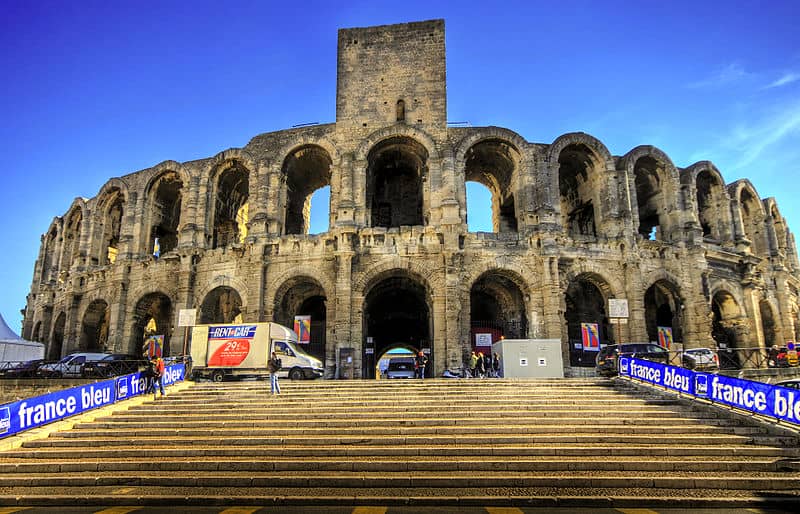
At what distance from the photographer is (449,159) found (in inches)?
998

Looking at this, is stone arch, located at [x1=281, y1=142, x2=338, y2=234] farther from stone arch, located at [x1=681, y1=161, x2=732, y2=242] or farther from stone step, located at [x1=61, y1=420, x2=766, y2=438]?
stone arch, located at [x1=681, y1=161, x2=732, y2=242]

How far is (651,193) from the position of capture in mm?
28453

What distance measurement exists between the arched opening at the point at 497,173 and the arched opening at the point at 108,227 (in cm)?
2049

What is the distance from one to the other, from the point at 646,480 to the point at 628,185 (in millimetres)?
20135

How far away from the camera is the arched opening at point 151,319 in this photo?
2734 cm

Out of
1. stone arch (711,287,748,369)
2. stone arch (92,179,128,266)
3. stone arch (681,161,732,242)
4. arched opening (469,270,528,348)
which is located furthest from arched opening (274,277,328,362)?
stone arch (681,161,732,242)

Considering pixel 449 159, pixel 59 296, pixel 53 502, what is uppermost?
pixel 449 159

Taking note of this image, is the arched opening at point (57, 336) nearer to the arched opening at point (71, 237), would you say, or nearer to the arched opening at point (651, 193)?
the arched opening at point (71, 237)

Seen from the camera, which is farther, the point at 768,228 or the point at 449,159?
the point at 768,228

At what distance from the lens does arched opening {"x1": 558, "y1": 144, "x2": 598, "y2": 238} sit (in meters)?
27.2

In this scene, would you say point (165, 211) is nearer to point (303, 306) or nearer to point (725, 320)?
point (303, 306)

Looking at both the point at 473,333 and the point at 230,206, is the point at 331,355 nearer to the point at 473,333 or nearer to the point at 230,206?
the point at 473,333

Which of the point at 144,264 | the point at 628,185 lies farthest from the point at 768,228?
the point at 144,264

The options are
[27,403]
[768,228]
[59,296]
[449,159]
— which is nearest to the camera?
[27,403]
